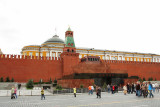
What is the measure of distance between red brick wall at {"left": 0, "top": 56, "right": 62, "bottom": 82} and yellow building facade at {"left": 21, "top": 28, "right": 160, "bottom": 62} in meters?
17.7

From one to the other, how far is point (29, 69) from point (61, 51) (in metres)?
21.1

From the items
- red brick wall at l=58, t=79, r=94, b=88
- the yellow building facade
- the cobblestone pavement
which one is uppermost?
the yellow building facade

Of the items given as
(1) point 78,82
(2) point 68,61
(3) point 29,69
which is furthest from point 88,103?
(2) point 68,61

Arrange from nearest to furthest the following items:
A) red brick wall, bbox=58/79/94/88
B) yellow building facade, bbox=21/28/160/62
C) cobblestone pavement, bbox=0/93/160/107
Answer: cobblestone pavement, bbox=0/93/160/107
red brick wall, bbox=58/79/94/88
yellow building facade, bbox=21/28/160/62

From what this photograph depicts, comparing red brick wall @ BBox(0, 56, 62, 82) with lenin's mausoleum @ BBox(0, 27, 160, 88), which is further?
red brick wall @ BBox(0, 56, 62, 82)

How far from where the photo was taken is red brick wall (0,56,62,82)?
29.6 meters

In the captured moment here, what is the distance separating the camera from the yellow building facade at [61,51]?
1999 inches

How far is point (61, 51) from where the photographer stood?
2029 inches

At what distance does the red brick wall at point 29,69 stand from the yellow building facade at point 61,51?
17.7m

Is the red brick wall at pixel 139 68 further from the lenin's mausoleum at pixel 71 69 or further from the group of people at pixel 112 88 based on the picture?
the group of people at pixel 112 88

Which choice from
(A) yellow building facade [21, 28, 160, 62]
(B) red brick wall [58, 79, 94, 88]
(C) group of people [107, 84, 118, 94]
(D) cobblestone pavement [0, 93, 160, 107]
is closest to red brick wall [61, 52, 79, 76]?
(B) red brick wall [58, 79, 94, 88]

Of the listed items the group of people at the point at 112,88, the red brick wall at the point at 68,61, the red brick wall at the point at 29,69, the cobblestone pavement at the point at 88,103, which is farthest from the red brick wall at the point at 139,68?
the cobblestone pavement at the point at 88,103

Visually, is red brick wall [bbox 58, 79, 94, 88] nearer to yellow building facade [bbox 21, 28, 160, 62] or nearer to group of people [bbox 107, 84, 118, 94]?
group of people [bbox 107, 84, 118, 94]

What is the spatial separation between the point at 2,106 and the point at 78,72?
1738cm
